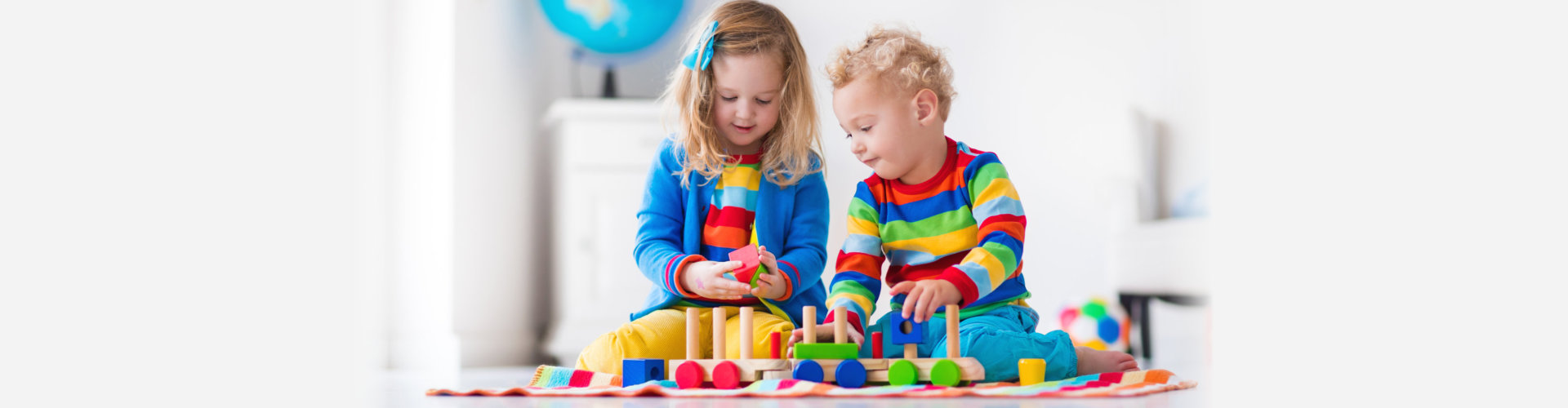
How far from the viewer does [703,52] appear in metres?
1.25

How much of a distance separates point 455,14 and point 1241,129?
55.4 inches

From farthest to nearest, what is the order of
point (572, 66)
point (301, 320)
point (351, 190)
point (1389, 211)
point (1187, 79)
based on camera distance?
point (1187, 79), point (572, 66), point (351, 190), point (301, 320), point (1389, 211)

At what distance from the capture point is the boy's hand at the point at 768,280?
1.08 meters

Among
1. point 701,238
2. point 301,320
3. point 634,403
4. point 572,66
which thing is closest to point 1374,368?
point 634,403

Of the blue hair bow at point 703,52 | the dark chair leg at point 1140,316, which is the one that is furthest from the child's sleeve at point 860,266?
the dark chair leg at point 1140,316

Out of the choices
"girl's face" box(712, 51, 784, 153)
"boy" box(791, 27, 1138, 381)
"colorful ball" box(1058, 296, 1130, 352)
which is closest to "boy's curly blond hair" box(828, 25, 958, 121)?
"boy" box(791, 27, 1138, 381)

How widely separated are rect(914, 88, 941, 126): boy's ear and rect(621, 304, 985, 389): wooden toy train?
0.25m

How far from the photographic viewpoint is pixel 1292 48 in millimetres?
1131

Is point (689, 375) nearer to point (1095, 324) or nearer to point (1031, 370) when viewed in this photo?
point (1031, 370)

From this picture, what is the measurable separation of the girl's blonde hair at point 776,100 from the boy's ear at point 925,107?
17 centimetres

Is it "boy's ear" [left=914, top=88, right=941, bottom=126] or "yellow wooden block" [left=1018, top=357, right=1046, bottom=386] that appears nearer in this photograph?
"yellow wooden block" [left=1018, top=357, right=1046, bottom=386]

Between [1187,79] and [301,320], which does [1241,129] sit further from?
[1187,79]

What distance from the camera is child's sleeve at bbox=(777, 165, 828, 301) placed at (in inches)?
49.8

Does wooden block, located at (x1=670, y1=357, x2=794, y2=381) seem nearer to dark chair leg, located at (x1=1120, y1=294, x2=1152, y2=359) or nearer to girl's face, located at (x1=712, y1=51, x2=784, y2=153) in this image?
girl's face, located at (x1=712, y1=51, x2=784, y2=153)
